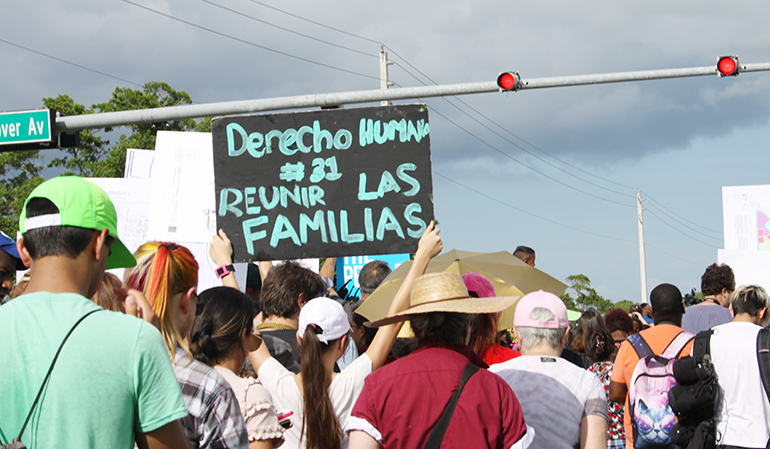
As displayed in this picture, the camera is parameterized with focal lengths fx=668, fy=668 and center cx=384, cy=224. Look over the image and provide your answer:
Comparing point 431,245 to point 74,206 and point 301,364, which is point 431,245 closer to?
point 301,364

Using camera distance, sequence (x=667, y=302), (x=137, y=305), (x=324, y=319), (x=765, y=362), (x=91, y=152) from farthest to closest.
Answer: (x=91, y=152), (x=667, y=302), (x=765, y=362), (x=324, y=319), (x=137, y=305)

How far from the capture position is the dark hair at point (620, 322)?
6668 millimetres

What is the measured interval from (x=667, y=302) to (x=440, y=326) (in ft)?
10.4

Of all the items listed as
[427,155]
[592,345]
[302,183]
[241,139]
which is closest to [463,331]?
[427,155]

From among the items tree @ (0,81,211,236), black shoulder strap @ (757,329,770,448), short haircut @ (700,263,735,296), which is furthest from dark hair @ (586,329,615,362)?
tree @ (0,81,211,236)

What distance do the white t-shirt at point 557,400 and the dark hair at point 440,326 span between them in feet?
2.30

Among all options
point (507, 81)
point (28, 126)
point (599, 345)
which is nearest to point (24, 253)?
point (599, 345)

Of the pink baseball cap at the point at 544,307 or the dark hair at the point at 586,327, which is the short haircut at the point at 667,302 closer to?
the dark hair at the point at 586,327

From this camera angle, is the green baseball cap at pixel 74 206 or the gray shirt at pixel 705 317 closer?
the green baseball cap at pixel 74 206

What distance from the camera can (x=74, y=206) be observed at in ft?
6.15

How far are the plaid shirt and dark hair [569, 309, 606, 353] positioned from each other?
4260mm

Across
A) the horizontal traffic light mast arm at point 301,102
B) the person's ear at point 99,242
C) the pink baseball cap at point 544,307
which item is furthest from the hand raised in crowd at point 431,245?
the horizontal traffic light mast arm at point 301,102

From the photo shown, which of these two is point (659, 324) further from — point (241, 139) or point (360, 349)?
point (241, 139)

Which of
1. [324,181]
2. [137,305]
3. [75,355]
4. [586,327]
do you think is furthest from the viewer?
[586,327]
